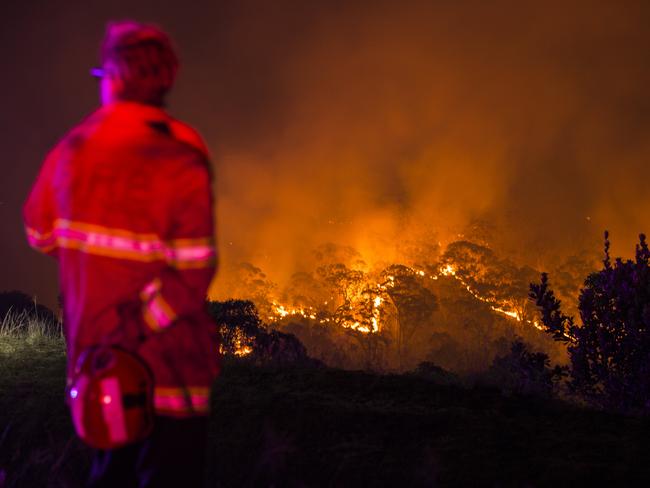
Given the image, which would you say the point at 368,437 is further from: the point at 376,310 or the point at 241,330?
the point at 376,310

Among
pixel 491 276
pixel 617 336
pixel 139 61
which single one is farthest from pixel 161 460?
pixel 491 276

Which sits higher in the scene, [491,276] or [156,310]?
[491,276]

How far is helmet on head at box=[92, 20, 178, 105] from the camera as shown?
2.28 metres

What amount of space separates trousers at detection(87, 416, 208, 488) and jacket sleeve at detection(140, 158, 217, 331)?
33 centimetres

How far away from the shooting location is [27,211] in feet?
8.11

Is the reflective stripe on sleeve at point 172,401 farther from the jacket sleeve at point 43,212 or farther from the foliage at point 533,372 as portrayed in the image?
the foliage at point 533,372

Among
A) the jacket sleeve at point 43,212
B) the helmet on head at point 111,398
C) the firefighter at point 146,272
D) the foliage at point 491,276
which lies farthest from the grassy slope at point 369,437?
the foliage at point 491,276

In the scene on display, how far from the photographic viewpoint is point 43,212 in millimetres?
2408

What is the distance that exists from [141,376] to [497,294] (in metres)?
38.6

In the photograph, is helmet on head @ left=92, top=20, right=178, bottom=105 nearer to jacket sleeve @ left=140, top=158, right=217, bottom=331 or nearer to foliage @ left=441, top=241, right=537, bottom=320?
jacket sleeve @ left=140, top=158, right=217, bottom=331

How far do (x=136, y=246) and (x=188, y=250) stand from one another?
16cm

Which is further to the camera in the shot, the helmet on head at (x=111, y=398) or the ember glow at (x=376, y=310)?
the ember glow at (x=376, y=310)

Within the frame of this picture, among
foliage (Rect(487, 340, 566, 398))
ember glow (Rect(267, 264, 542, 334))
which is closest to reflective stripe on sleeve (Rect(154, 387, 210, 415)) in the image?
foliage (Rect(487, 340, 566, 398))

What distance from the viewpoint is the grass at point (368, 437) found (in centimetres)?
363
